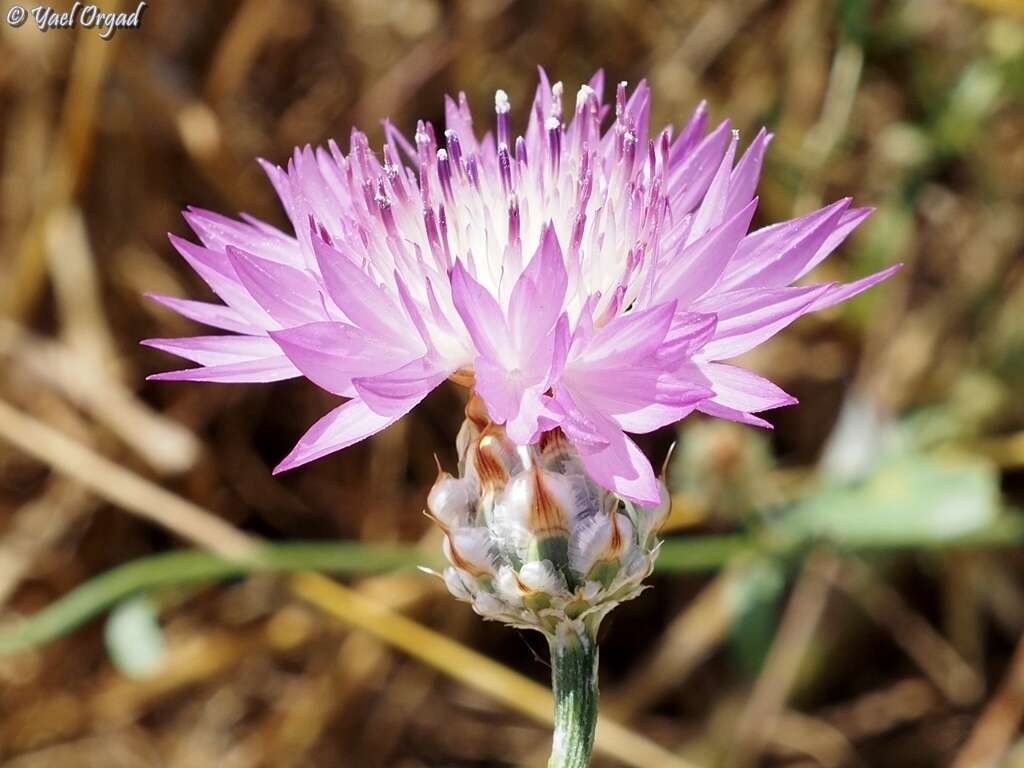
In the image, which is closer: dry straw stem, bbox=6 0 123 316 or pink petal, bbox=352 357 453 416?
pink petal, bbox=352 357 453 416

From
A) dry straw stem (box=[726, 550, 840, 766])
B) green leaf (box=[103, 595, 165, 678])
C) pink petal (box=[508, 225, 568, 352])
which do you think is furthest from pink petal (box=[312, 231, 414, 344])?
dry straw stem (box=[726, 550, 840, 766])

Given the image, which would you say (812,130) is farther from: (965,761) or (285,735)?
(285,735)

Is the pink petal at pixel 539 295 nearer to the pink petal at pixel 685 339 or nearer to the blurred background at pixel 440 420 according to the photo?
the pink petal at pixel 685 339

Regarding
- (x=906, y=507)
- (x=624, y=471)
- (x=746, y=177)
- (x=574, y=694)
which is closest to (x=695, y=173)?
(x=746, y=177)

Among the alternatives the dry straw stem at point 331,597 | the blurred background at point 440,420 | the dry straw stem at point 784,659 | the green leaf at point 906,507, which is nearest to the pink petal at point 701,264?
the green leaf at point 906,507

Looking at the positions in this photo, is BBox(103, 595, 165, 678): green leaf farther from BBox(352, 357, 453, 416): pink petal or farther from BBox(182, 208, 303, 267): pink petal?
BBox(352, 357, 453, 416): pink petal
